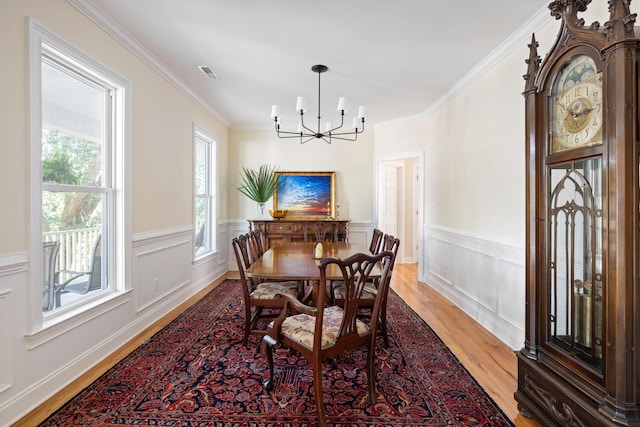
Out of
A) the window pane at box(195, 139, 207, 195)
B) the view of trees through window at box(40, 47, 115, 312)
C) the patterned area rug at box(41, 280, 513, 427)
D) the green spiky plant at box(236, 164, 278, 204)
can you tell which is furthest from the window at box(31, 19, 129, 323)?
the green spiky plant at box(236, 164, 278, 204)

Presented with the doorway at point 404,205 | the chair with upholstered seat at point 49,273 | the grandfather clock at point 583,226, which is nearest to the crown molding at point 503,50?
the grandfather clock at point 583,226

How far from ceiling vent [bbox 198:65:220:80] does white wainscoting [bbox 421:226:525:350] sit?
3376 mm

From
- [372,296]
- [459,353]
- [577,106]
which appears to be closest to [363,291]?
[372,296]

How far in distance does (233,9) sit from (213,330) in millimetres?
2742

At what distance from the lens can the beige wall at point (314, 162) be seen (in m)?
6.01

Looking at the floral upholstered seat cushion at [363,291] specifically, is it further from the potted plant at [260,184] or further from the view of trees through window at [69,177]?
the potted plant at [260,184]

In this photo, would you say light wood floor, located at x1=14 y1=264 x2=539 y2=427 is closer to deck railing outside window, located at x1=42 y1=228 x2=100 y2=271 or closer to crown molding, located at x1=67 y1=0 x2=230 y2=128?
deck railing outside window, located at x1=42 y1=228 x2=100 y2=271

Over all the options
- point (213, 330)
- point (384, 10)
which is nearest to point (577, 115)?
point (384, 10)

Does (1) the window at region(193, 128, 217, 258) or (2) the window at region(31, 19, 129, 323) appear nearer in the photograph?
(2) the window at region(31, 19, 129, 323)

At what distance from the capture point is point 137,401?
A: 78.0 inches

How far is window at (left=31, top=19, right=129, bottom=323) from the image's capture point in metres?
2.05

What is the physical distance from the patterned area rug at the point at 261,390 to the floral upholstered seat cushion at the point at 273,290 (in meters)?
0.44

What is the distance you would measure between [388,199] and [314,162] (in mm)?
1689

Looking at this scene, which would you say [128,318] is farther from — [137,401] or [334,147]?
[334,147]
